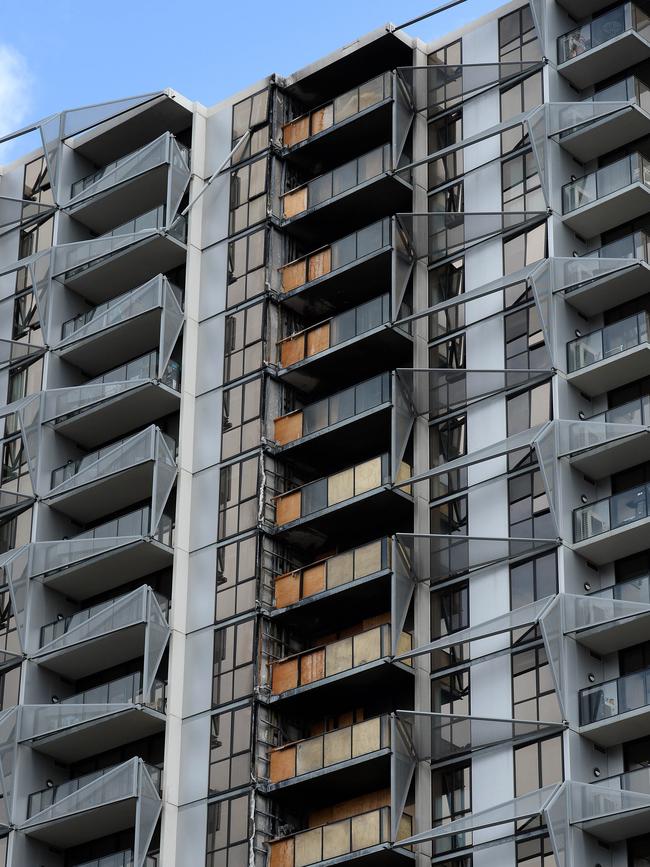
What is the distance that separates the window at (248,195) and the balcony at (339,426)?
7.55 metres

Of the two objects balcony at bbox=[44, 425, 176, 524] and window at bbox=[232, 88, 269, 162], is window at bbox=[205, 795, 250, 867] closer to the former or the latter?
balcony at bbox=[44, 425, 176, 524]

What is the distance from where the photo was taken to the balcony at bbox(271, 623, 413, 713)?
6062cm

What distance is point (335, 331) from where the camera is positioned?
221 feet

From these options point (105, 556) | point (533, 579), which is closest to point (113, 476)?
point (105, 556)

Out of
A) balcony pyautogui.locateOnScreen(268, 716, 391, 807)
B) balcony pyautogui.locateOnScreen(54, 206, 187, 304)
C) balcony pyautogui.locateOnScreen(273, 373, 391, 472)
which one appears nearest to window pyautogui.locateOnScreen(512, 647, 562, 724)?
balcony pyautogui.locateOnScreen(268, 716, 391, 807)

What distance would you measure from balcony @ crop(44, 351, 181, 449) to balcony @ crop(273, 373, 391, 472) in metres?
4.90

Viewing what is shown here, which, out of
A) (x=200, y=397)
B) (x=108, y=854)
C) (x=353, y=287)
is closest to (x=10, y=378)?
(x=200, y=397)

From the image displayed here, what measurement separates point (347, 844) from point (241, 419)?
15275 millimetres

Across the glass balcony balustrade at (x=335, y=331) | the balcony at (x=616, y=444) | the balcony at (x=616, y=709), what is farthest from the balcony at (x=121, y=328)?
the balcony at (x=616, y=709)

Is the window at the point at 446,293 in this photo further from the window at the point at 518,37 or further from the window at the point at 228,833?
the window at the point at 228,833

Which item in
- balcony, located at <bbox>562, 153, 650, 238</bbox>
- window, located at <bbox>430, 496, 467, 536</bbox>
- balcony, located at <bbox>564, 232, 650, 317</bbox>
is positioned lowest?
window, located at <bbox>430, 496, 467, 536</bbox>

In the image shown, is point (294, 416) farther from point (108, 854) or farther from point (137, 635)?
point (108, 854)

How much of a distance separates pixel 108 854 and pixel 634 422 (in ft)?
70.1

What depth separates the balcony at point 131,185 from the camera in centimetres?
7288
